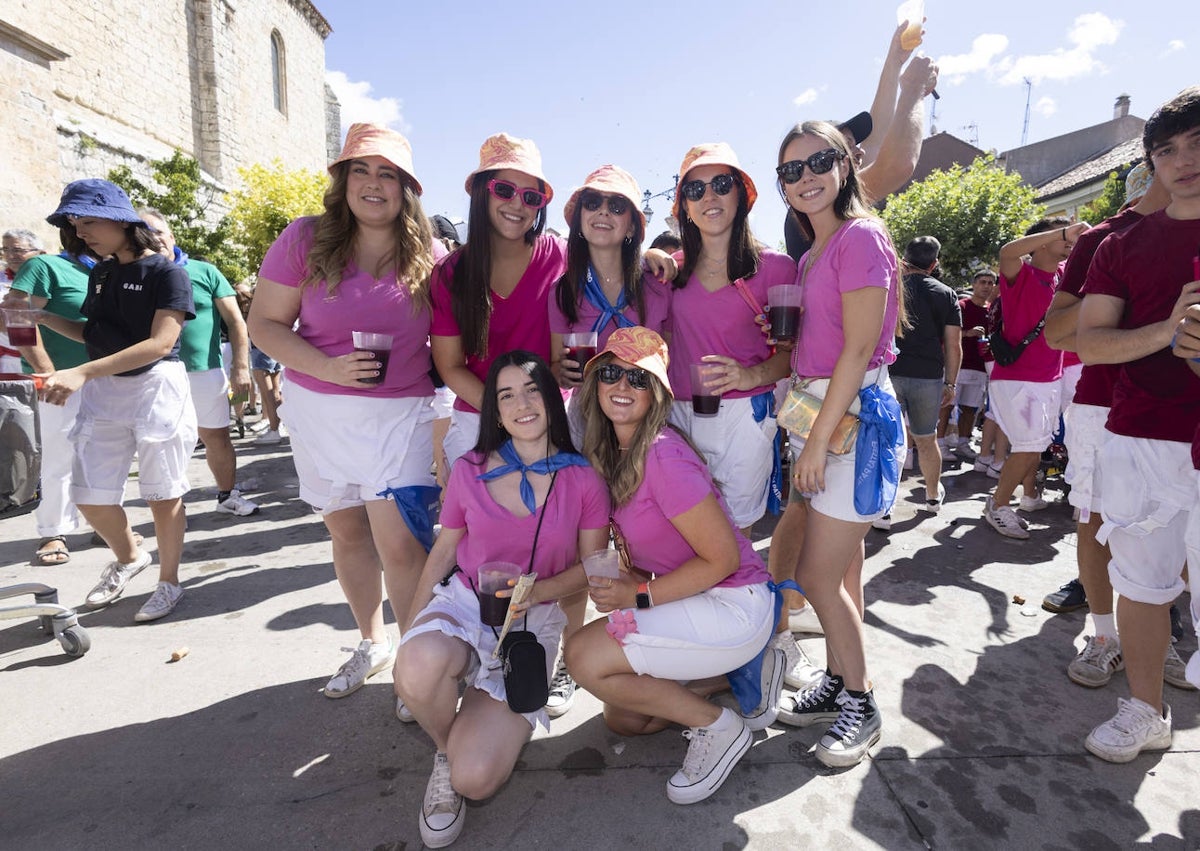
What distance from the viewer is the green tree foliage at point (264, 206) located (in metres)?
17.3

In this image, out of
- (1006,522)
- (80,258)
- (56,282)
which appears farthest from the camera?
(1006,522)

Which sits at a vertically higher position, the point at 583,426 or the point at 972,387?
the point at 583,426

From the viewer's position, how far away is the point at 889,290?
2143 mm

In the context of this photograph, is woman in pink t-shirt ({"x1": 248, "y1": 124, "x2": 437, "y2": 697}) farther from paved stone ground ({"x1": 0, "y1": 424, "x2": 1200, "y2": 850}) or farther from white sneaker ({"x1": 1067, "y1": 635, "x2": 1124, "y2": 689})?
white sneaker ({"x1": 1067, "y1": 635, "x2": 1124, "y2": 689})

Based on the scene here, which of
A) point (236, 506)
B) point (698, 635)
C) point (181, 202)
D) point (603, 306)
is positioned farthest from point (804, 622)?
point (181, 202)

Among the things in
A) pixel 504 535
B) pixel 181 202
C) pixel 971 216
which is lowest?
pixel 504 535

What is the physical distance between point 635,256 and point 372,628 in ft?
6.89

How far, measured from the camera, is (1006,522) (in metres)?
4.66

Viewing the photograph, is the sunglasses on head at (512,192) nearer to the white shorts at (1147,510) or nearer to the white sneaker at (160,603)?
the white shorts at (1147,510)

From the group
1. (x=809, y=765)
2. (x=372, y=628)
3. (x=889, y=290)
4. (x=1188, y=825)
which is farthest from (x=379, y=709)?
(x=1188, y=825)

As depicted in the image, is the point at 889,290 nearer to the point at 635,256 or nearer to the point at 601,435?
the point at 635,256

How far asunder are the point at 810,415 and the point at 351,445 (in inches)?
71.7

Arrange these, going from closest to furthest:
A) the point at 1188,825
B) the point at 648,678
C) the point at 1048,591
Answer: the point at 1188,825
the point at 648,678
the point at 1048,591

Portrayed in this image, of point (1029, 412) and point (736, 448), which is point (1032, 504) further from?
point (736, 448)
